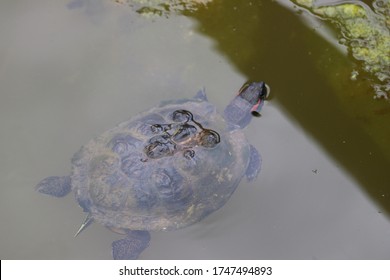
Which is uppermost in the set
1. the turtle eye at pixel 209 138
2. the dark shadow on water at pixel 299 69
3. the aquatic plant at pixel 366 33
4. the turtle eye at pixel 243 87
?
the aquatic plant at pixel 366 33

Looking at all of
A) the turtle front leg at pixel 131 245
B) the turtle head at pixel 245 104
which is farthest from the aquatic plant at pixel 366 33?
the turtle front leg at pixel 131 245

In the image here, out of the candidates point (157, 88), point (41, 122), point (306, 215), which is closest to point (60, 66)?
point (41, 122)

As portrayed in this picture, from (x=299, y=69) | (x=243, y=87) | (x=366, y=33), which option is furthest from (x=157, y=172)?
(x=366, y=33)

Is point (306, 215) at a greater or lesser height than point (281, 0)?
lesser

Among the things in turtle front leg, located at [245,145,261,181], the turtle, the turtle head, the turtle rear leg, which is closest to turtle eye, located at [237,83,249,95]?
the turtle head

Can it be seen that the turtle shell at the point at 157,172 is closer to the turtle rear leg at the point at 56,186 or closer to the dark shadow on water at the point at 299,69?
the turtle rear leg at the point at 56,186

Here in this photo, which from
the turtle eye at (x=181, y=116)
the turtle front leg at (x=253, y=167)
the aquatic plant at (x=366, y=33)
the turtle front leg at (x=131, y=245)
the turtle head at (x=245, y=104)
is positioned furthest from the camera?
the aquatic plant at (x=366, y=33)

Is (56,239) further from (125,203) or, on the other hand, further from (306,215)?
(306,215)
